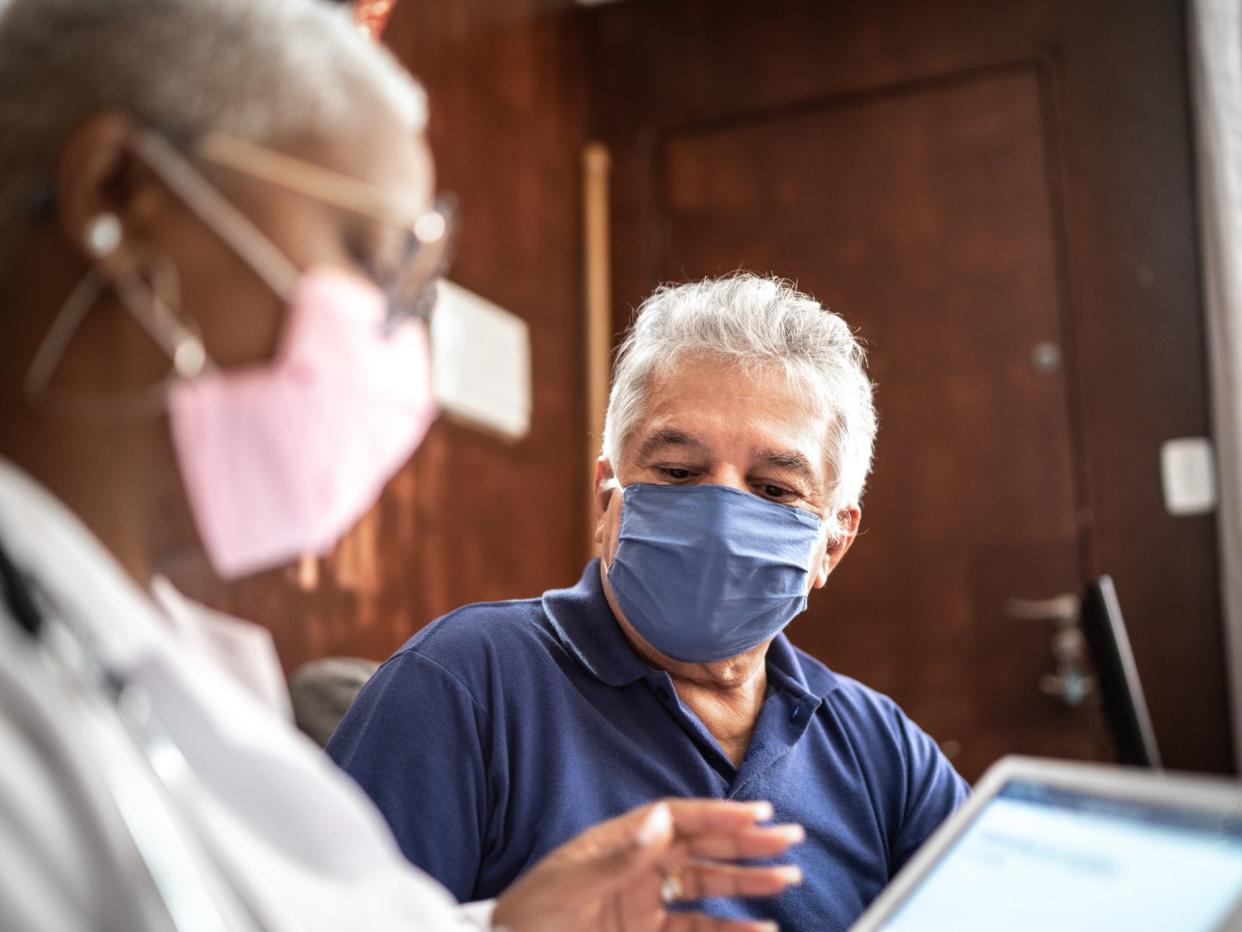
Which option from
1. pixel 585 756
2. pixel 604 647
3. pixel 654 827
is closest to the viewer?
pixel 654 827

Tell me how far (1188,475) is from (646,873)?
265 centimetres

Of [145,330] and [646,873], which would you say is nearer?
[145,330]

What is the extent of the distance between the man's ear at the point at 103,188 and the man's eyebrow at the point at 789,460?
83 cm

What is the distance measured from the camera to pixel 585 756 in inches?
46.6

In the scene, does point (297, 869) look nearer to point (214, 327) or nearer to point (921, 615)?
point (214, 327)

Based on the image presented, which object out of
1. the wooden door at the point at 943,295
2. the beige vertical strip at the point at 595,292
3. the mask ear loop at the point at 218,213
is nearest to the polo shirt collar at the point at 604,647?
the mask ear loop at the point at 218,213

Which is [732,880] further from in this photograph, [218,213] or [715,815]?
[218,213]

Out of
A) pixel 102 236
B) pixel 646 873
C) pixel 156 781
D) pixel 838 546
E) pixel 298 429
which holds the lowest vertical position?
pixel 646 873

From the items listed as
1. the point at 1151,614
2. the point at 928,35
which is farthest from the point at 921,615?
the point at 928,35

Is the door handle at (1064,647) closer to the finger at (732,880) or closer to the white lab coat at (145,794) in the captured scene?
the finger at (732,880)

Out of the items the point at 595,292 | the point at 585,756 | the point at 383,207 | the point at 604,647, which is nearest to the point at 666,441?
the point at 604,647

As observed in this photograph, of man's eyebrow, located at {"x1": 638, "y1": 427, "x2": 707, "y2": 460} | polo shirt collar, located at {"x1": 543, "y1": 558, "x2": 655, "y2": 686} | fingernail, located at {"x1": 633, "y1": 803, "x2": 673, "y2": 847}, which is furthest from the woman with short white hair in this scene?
man's eyebrow, located at {"x1": 638, "y1": 427, "x2": 707, "y2": 460}

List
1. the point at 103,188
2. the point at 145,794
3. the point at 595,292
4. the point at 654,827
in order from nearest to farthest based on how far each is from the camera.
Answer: the point at 145,794 < the point at 103,188 < the point at 654,827 < the point at 595,292

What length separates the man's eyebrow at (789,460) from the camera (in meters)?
1.36
